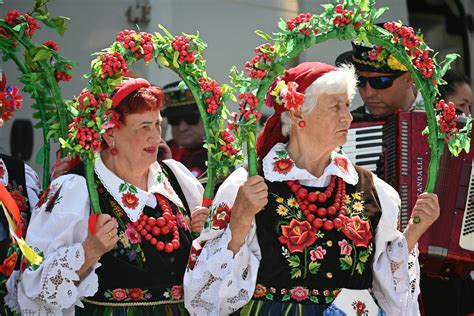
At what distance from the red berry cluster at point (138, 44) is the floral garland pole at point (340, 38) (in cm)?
39

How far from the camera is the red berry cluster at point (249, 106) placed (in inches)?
186

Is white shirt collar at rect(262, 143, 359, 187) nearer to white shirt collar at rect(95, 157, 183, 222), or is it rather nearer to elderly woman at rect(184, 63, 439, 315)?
elderly woman at rect(184, 63, 439, 315)

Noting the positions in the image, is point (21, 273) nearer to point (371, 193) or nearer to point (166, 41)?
point (166, 41)

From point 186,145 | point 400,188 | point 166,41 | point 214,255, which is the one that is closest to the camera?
point 214,255

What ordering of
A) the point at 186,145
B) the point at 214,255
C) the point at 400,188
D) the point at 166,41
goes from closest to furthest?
the point at 214,255 < the point at 166,41 < the point at 400,188 < the point at 186,145

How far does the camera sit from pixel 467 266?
582 cm

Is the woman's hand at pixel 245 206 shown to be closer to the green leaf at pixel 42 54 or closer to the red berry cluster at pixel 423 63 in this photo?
the red berry cluster at pixel 423 63

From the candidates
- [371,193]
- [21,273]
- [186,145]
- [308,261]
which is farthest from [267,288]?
[186,145]

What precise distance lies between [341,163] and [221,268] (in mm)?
711

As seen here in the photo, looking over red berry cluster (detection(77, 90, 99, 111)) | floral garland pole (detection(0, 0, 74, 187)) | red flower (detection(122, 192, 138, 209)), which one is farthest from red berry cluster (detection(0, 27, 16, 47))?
red flower (detection(122, 192, 138, 209))

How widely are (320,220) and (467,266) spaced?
4.14 ft

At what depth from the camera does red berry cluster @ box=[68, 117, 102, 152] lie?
190 inches

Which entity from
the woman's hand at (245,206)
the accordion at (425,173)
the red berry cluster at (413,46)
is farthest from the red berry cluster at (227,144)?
the accordion at (425,173)

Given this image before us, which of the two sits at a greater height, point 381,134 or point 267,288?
point 381,134
